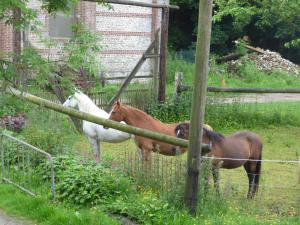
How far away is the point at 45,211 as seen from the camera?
775 cm

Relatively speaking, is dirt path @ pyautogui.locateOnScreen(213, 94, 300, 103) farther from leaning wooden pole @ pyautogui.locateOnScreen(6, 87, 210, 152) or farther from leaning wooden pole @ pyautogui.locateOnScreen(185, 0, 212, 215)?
leaning wooden pole @ pyautogui.locateOnScreen(185, 0, 212, 215)

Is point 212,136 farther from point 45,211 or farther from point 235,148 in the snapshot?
point 45,211

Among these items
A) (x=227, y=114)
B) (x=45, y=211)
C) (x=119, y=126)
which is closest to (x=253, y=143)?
(x=119, y=126)

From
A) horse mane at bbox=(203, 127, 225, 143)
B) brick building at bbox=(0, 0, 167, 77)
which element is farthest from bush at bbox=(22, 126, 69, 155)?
brick building at bbox=(0, 0, 167, 77)

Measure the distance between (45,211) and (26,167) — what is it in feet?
5.38

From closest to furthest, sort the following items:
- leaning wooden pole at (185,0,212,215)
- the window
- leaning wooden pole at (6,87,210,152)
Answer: leaning wooden pole at (185,0,212,215) < leaning wooden pole at (6,87,210,152) < the window

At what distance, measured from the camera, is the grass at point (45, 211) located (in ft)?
24.0

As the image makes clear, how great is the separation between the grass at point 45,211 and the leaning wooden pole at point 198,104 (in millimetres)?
927

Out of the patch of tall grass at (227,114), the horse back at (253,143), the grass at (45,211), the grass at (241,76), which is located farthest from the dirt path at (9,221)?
the grass at (241,76)

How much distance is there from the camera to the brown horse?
32.1 feet

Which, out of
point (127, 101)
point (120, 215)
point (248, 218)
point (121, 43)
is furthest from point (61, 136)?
point (121, 43)

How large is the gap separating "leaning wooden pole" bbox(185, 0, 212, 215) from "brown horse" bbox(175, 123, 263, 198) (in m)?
2.15

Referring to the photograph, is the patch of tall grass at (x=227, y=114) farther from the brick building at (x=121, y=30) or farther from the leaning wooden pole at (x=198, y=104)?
the brick building at (x=121, y=30)

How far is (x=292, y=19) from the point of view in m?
18.0
